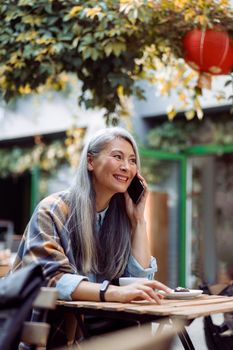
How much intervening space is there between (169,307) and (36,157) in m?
8.58

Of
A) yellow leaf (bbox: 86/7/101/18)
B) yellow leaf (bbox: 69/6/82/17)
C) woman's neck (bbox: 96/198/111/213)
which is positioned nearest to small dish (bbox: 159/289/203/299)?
woman's neck (bbox: 96/198/111/213)

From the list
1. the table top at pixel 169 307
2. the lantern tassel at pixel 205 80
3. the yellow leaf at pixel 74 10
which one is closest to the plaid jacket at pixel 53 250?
the table top at pixel 169 307

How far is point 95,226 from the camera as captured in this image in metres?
2.87

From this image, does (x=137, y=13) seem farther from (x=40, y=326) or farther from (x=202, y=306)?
(x=40, y=326)

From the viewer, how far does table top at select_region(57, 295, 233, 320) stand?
2.11 m

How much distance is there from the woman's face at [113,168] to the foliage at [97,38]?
1385mm

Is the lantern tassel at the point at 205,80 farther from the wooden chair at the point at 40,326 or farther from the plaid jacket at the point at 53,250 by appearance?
the wooden chair at the point at 40,326

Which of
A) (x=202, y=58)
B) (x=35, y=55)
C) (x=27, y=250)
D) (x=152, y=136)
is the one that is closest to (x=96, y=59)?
(x=35, y=55)

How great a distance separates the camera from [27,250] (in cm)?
258

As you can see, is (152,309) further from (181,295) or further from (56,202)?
(56,202)

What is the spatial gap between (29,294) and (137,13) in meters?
2.64

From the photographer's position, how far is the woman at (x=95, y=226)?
2.58 metres

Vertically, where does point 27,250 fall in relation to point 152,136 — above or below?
below

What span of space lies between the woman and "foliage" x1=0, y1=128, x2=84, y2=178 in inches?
268
